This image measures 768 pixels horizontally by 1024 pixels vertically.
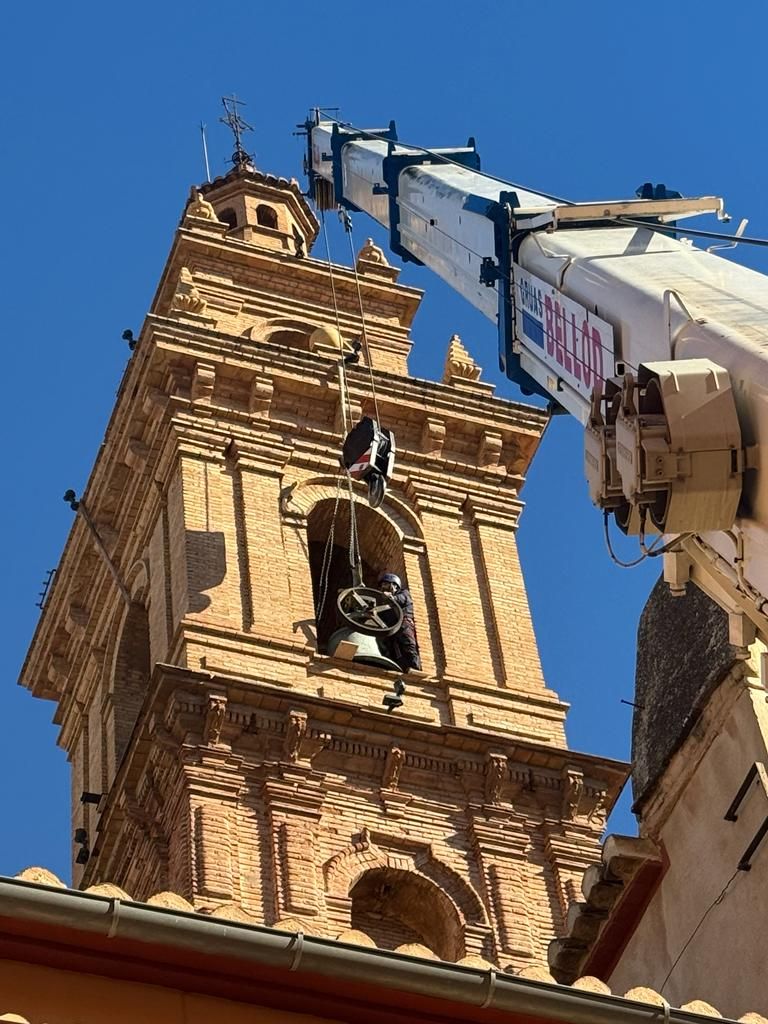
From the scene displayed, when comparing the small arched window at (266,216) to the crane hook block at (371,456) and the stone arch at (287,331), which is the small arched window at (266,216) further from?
the crane hook block at (371,456)

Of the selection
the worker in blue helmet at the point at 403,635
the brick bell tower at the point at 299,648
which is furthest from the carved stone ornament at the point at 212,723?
the worker in blue helmet at the point at 403,635

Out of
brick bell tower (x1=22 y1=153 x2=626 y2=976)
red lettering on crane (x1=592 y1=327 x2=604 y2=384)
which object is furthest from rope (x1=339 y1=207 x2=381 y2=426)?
red lettering on crane (x1=592 y1=327 x2=604 y2=384)

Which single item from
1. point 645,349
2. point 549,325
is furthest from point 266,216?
point 645,349

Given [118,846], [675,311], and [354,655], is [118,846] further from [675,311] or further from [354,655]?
[675,311]

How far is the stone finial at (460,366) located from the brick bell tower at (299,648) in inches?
2.8

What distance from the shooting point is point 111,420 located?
43.2 meters

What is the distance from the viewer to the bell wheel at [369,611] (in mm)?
38594

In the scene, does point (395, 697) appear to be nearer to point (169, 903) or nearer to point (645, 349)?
point (645, 349)

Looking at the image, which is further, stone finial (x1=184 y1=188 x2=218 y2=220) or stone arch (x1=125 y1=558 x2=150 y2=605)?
stone finial (x1=184 y1=188 x2=218 y2=220)

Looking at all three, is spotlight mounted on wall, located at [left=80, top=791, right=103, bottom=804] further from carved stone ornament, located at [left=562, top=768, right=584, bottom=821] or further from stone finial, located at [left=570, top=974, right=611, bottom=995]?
stone finial, located at [left=570, top=974, right=611, bottom=995]

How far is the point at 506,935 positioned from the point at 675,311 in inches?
731

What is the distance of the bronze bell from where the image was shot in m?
37.7

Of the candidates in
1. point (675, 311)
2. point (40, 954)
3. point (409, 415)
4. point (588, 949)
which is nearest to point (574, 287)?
point (675, 311)

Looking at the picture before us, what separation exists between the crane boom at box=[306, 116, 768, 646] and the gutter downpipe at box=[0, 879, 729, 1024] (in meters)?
2.38
